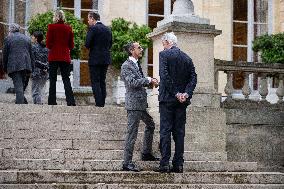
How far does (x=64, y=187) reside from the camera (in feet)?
23.7

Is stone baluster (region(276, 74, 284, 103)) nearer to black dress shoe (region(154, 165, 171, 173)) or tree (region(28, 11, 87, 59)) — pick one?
black dress shoe (region(154, 165, 171, 173))

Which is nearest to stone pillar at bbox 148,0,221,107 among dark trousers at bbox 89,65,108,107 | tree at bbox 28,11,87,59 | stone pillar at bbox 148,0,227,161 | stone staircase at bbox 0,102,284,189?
stone pillar at bbox 148,0,227,161

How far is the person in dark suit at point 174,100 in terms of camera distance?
8055 mm

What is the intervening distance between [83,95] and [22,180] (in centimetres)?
816

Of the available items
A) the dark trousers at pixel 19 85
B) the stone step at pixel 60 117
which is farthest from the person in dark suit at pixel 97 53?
the dark trousers at pixel 19 85

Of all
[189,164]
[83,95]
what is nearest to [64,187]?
[189,164]

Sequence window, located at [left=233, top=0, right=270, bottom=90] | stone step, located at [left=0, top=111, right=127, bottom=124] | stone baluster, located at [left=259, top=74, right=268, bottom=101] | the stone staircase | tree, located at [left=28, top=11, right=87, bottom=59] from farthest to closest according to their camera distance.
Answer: window, located at [left=233, top=0, right=270, bottom=90], tree, located at [left=28, top=11, right=87, bottom=59], stone baluster, located at [left=259, top=74, right=268, bottom=101], stone step, located at [left=0, top=111, right=127, bottom=124], the stone staircase

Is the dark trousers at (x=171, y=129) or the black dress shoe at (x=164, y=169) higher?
the dark trousers at (x=171, y=129)

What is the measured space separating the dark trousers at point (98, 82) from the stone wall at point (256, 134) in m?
2.08

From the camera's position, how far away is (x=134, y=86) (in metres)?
8.08

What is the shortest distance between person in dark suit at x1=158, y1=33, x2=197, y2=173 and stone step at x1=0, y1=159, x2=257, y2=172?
1.53 ft

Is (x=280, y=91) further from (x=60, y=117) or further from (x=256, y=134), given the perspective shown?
(x=60, y=117)

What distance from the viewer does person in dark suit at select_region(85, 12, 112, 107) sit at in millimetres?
10680

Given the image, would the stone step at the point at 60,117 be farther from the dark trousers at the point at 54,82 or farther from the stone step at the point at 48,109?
the dark trousers at the point at 54,82
